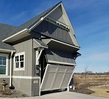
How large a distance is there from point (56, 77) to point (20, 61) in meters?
3.39

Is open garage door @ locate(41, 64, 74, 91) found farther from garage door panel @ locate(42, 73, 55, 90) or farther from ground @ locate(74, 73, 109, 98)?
ground @ locate(74, 73, 109, 98)

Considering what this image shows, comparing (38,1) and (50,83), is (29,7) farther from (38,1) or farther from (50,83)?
(50,83)

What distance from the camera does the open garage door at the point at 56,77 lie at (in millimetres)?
14509

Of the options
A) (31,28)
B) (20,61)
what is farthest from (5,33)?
(31,28)

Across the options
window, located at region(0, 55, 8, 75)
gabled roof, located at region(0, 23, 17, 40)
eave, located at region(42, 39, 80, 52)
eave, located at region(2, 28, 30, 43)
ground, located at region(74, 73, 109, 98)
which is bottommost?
ground, located at region(74, 73, 109, 98)

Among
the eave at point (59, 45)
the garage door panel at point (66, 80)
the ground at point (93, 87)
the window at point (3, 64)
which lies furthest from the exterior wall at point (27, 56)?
the ground at point (93, 87)

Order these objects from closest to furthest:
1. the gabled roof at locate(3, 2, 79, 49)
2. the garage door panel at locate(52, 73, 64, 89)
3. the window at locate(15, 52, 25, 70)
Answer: the gabled roof at locate(3, 2, 79, 49), the window at locate(15, 52, 25, 70), the garage door panel at locate(52, 73, 64, 89)

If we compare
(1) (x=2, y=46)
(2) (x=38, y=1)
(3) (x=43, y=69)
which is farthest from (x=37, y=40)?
(2) (x=38, y=1)

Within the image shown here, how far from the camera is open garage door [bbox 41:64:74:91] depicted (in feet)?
47.6

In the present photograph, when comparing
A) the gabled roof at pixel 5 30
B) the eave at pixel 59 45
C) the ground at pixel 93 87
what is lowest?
the ground at pixel 93 87

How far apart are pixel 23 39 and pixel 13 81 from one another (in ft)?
12.4

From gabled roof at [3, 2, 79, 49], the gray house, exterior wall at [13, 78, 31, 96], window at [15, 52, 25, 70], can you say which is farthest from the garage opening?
gabled roof at [3, 2, 79, 49]

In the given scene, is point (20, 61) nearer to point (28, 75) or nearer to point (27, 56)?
point (27, 56)

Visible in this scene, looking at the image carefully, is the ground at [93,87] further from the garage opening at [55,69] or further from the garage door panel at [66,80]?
the garage opening at [55,69]
